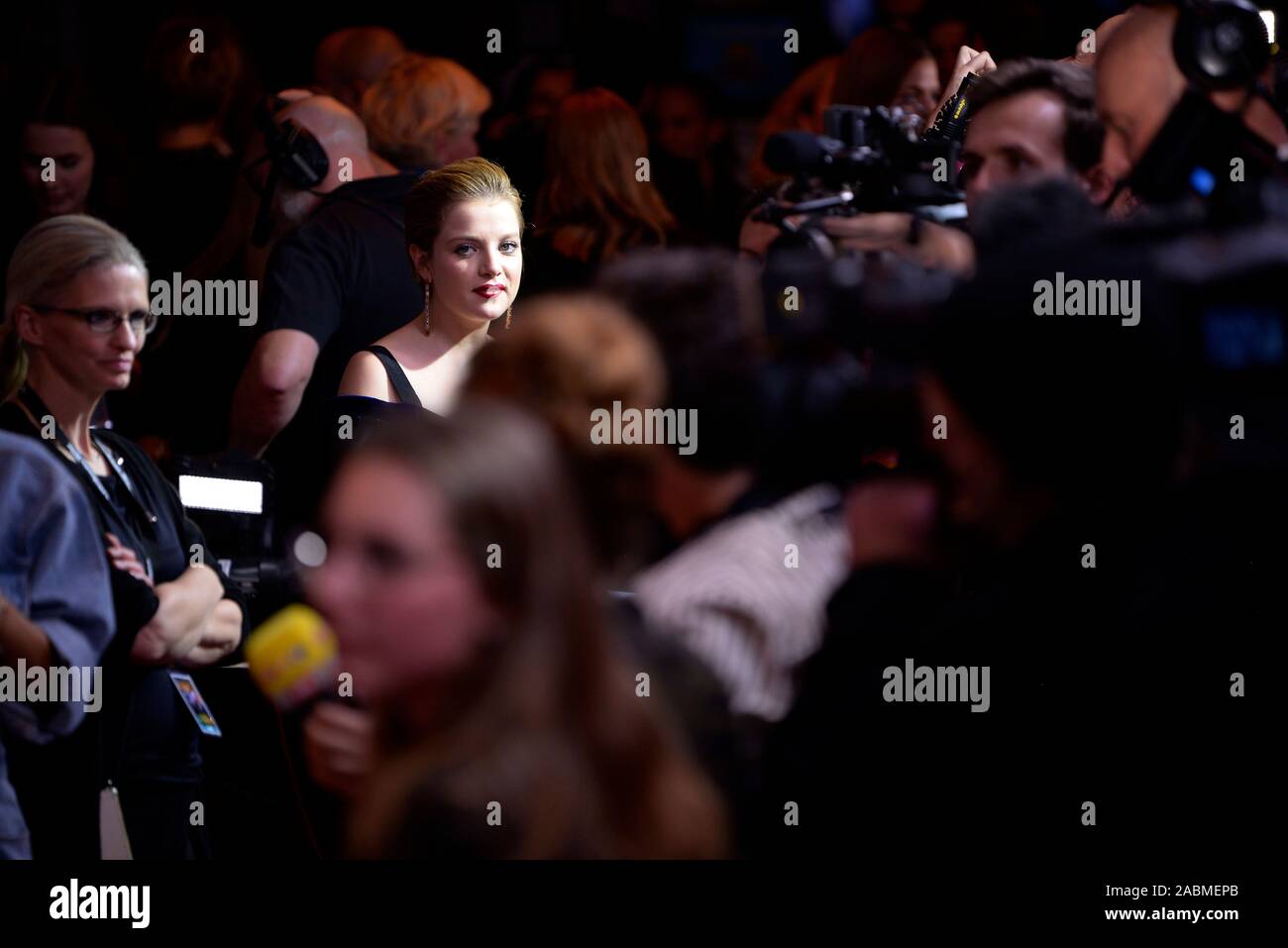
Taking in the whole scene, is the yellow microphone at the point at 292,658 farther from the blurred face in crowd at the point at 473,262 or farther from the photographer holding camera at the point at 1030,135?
the blurred face in crowd at the point at 473,262

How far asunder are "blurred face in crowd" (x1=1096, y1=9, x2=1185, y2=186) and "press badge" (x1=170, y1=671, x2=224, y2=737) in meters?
1.69

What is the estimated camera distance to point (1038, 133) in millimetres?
2537

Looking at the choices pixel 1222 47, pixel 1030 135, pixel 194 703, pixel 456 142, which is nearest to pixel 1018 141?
pixel 1030 135

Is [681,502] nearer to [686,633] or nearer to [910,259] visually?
[686,633]

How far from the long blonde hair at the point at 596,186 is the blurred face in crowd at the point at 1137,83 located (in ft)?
5.29

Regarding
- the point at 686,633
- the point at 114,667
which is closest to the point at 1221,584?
the point at 686,633

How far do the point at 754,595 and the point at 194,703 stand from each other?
1453mm

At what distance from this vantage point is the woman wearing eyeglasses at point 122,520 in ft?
9.43

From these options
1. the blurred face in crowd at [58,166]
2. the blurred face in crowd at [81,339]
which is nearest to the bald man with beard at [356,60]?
the blurred face in crowd at [58,166]

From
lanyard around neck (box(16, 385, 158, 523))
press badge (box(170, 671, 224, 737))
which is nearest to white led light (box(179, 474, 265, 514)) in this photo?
lanyard around neck (box(16, 385, 158, 523))

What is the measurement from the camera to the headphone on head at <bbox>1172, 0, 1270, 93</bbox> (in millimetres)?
2174

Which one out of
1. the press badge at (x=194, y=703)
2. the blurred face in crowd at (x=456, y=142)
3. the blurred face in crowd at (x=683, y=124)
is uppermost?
the blurred face in crowd at (x=683, y=124)

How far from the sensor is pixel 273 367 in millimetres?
3680

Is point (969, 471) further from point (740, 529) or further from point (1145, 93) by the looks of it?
point (1145, 93)
